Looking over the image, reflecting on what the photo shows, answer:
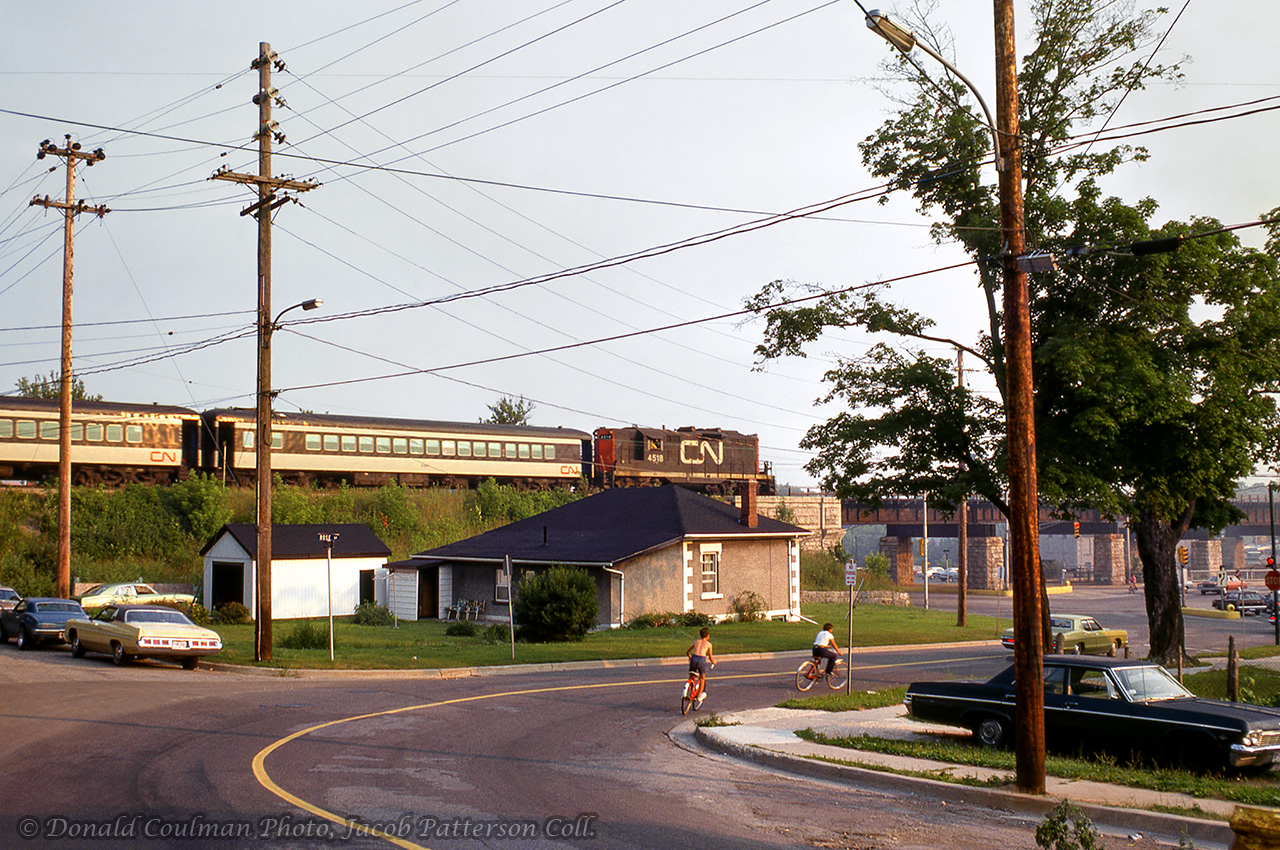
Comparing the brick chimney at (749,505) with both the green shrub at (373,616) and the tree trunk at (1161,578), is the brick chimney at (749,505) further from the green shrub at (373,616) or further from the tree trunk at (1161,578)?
the tree trunk at (1161,578)

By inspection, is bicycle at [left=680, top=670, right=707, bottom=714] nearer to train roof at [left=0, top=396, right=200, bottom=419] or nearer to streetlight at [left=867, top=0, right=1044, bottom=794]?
streetlight at [left=867, top=0, right=1044, bottom=794]

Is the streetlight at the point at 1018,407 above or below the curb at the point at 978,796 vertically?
above

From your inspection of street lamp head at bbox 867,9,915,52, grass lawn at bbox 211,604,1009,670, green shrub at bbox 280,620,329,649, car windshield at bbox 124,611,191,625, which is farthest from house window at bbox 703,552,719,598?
street lamp head at bbox 867,9,915,52

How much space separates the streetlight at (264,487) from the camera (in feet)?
81.2

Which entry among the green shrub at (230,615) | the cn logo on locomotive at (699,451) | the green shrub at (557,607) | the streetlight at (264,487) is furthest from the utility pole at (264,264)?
the cn logo on locomotive at (699,451)

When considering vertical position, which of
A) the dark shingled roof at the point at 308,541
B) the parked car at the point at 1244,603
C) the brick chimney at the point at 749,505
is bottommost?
the parked car at the point at 1244,603

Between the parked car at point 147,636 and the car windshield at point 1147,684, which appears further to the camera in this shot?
the parked car at point 147,636

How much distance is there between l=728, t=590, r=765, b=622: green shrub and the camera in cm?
3984

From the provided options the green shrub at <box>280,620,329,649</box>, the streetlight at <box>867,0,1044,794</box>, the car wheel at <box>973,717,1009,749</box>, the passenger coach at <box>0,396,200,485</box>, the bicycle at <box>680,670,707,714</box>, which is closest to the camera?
the streetlight at <box>867,0,1044,794</box>

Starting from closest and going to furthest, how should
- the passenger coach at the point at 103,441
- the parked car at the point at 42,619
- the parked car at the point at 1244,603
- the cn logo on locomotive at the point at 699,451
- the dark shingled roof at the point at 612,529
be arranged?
the parked car at the point at 42,619 < the dark shingled roof at the point at 612,529 < the passenger coach at the point at 103,441 < the parked car at the point at 1244,603 < the cn logo on locomotive at the point at 699,451

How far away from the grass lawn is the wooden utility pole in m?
16.0

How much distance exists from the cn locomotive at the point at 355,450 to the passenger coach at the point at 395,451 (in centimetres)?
6

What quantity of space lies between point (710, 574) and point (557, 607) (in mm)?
9317

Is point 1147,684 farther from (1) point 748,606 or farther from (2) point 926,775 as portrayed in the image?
(1) point 748,606
